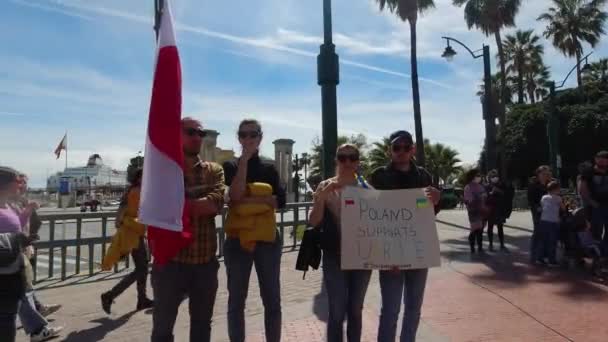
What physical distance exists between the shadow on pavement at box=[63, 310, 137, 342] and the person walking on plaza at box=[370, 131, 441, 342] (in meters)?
2.82

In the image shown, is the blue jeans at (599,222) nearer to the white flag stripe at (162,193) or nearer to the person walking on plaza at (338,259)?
the person walking on plaza at (338,259)

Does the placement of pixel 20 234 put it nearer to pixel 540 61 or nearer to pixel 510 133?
pixel 510 133

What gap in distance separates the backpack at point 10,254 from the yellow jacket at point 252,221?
133cm

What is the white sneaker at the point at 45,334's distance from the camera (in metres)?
4.45

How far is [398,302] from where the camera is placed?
11.7ft

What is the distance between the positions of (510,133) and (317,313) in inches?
1273

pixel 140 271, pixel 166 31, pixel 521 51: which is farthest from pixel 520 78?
pixel 166 31

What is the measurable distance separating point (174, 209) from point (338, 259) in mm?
1251

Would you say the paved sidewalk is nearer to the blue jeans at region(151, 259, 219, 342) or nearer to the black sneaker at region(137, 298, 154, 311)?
the black sneaker at region(137, 298, 154, 311)

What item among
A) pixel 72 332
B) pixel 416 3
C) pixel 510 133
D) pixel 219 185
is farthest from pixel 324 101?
pixel 510 133

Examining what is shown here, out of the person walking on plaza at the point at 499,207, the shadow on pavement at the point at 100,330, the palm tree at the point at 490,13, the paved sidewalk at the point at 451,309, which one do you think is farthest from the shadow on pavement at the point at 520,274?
the palm tree at the point at 490,13

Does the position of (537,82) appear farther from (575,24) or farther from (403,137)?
(403,137)

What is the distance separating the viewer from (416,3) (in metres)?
22.0

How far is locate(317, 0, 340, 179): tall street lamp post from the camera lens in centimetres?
579
